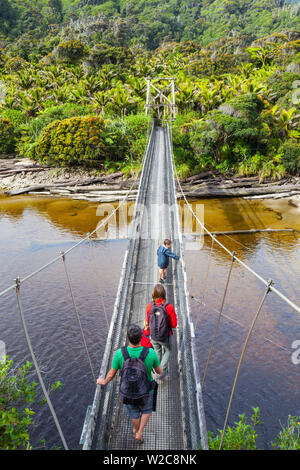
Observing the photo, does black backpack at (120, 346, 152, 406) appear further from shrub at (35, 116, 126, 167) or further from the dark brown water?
shrub at (35, 116, 126, 167)

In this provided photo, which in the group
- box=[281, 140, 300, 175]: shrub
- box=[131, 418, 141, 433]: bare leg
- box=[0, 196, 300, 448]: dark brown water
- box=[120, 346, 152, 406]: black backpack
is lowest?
box=[0, 196, 300, 448]: dark brown water

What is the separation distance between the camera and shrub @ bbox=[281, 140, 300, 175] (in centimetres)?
1393

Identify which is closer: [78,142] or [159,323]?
[159,323]

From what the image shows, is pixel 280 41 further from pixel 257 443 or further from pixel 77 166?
pixel 257 443

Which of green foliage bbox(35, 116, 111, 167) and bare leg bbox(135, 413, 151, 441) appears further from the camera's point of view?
green foliage bbox(35, 116, 111, 167)

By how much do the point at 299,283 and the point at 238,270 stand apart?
1.30m

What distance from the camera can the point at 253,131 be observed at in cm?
1379

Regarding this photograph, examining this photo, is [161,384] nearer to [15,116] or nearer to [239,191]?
[239,191]

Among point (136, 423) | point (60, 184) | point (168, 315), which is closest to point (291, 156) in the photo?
point (60, 184)

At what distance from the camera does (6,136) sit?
17.7 meters

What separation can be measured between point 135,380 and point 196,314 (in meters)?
3.80

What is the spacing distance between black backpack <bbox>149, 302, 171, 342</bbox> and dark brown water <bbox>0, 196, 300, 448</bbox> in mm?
1825

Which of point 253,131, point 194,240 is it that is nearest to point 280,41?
point 253,131

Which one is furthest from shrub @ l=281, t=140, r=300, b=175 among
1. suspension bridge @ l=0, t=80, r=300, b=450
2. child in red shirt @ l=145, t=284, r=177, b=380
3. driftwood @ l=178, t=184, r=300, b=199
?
child in red shirt @ l=145, t=284, r=177, b=380
